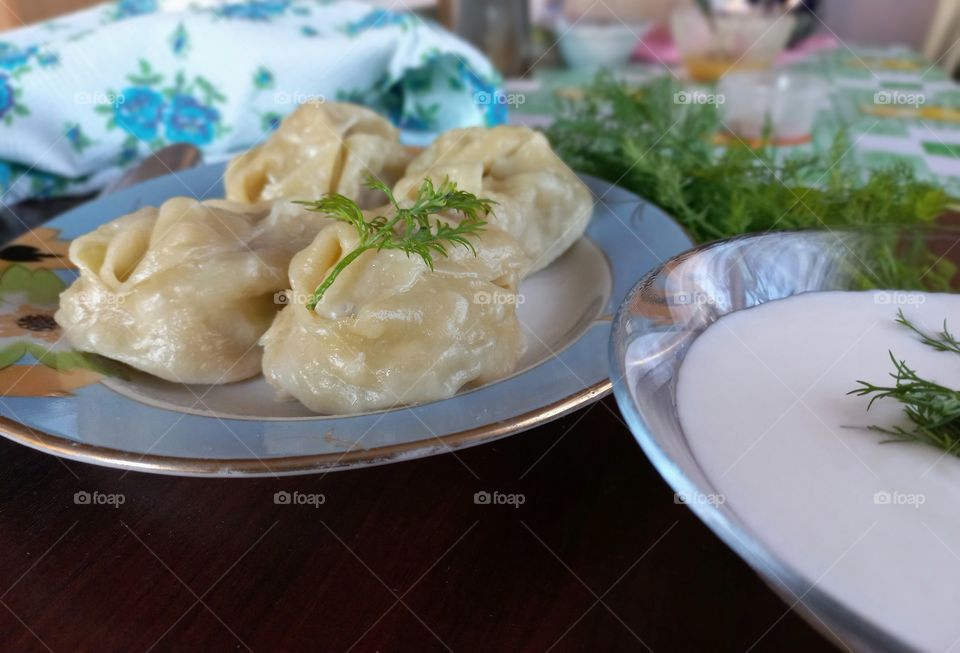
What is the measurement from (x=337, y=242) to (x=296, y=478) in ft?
1.08

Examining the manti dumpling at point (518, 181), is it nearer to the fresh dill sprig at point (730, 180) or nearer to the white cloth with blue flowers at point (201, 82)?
the fresh dill sprig at point (730, 180)

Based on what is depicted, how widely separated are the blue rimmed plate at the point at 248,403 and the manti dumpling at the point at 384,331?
0.06 metres

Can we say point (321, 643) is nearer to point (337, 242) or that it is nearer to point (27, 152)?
point (337, 242)

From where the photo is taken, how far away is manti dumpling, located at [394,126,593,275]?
4.13 feet

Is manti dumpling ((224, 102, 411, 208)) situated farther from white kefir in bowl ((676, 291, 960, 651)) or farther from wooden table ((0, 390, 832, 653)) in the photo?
white kefir in bowl ((676, 291, 960, 651))

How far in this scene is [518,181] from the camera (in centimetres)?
136

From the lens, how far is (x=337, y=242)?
3.35 ft

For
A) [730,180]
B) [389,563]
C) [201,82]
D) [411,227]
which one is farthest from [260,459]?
[201,82]

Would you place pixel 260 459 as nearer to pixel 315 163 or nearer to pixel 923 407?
pixel 923 407

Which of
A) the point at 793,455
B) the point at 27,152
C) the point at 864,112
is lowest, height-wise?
the point at 864,112

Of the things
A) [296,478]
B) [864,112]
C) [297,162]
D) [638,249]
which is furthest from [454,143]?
[864,112]

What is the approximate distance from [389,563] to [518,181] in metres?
0.79

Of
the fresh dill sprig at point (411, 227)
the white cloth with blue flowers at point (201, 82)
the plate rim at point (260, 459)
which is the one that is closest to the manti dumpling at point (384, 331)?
the fresh dill sprig at point (411, 227)

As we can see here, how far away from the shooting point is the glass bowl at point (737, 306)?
19.5 inches
